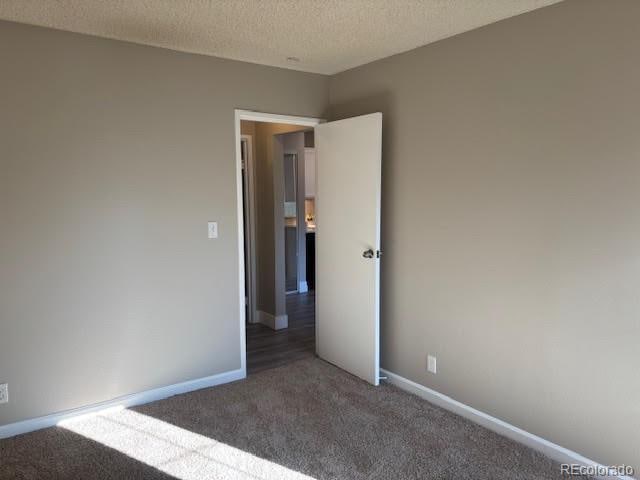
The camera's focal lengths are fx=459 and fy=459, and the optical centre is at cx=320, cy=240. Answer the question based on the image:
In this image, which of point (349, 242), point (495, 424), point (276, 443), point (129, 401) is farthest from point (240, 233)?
point (495, 424)

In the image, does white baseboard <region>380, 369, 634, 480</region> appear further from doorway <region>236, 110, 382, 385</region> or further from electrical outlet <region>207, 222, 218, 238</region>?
electrical outlet <region>207, 222, 218, 238</region>

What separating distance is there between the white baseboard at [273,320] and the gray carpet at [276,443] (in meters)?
1.60

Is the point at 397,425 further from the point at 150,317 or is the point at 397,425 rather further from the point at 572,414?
the point at 150,317

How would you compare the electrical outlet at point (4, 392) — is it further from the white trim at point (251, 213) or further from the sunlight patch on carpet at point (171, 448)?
the white trim at point (251, 213)

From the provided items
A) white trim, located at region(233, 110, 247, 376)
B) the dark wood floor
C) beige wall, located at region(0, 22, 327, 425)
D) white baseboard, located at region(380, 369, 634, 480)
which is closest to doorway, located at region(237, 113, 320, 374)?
the dark wood floor

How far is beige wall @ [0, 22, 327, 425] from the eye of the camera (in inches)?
107

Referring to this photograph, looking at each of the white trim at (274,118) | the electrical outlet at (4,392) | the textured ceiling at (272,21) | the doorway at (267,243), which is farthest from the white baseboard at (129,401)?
the textured ceiling at (272,21)

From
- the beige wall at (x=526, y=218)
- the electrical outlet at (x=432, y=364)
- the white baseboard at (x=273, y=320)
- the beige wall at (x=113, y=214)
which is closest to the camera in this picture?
→ the beige wall at (x=526, y=218)

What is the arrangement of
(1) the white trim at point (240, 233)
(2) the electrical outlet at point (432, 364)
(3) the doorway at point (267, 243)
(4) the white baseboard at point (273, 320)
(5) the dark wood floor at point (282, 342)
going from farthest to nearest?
(4) the white baseboard at point (273, 320), (3) the doorway at point (267, 243), (5) the dark wood floor at point (282, 342), (1) the white trim at point (240, 233), (2) the electrical outlet at point (432, 364)

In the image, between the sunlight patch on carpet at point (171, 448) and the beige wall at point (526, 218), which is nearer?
the beige wall at point (526, 218)

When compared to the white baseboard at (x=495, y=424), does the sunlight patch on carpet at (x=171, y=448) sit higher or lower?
lower

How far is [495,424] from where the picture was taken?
2.80 metres

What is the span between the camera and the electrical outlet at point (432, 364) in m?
3.19

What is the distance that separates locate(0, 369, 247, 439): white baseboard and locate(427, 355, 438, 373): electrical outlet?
4.75ft
